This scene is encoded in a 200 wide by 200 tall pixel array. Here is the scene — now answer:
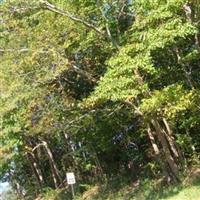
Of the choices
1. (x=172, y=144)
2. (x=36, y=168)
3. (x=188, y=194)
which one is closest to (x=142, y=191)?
(x=172, y=144)

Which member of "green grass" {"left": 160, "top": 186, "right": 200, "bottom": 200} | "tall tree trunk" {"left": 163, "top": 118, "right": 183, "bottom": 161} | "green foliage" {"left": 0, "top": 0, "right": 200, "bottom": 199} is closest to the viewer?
"green foliage" {"left": 0, "top": 0, "right": 200, "bottom": 199}

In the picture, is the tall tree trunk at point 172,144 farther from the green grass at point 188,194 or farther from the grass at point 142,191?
the green grass at point 188,194

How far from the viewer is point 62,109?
25.6 meters

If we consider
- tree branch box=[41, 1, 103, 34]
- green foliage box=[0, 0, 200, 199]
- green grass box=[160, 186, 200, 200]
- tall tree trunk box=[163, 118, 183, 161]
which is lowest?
green grass box=[160, 186, 200, 200]

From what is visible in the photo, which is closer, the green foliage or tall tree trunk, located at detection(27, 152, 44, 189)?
the green foliage

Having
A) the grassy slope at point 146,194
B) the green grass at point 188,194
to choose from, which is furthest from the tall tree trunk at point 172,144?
the green grass at point 188,194

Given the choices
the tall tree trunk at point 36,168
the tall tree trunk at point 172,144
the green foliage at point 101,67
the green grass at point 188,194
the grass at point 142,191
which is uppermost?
the green foliage at point 101,67

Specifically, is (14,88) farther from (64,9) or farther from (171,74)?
(171,74)

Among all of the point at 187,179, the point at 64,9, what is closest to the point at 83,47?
the point at 64,9

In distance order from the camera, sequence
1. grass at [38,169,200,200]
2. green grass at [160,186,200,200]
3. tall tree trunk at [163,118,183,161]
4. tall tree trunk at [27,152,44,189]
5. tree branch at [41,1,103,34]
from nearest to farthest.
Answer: green grass at [160,186,200,200]
grass at [38,169,200,200]
tree branch at [41,1,103,34]
tall tree trunk at [163,118,183,161]
tall tree trunk at [27,152,44,189]

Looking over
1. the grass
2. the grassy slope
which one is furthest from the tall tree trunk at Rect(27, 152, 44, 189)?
the grassy slope

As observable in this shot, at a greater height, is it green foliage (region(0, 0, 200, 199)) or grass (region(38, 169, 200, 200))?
green foliage (region(0, 0, 200, 199))

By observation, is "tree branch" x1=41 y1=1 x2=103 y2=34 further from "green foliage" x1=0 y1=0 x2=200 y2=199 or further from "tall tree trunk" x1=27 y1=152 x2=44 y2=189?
"tall tree trunk" x1=27 y1=152 x2=44 y2=189

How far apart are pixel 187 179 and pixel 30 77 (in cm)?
792
